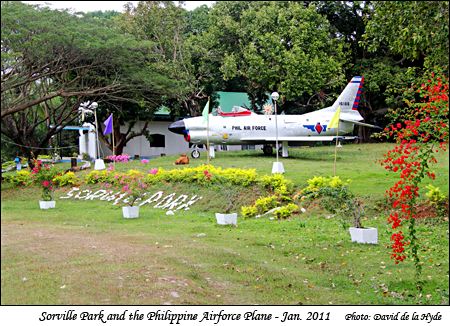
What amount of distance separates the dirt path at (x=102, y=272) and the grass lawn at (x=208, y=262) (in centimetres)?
1

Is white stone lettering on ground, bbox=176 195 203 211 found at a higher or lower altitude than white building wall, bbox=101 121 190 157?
lower

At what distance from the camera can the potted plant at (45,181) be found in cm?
1633

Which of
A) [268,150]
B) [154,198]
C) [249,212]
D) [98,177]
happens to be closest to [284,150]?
[268,150]

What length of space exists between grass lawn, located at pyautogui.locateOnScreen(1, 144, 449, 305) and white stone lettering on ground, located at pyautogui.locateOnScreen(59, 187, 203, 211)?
6.73ft

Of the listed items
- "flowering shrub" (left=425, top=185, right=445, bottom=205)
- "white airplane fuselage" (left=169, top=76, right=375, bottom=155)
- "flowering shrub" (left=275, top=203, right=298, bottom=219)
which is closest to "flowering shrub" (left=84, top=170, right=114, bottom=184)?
"white airplane fuselage" (left=169, top=76, right=375, bottom=155)

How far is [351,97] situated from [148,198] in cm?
1189

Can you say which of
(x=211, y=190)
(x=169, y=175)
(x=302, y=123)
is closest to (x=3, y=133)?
(x=169, y=175)

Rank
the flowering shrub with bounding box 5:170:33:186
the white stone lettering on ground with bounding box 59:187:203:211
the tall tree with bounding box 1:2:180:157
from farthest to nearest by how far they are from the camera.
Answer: the flowering shrub with bounding box 5:170:33:186
the tall tree with bounding box 1:2:180:157
the white stone lettering on ground with bounding box 59:187:203:211

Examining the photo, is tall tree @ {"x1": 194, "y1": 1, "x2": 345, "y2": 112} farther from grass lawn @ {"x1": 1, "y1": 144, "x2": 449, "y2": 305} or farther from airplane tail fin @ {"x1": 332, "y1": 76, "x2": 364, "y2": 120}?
grass lawn @ {"x1": 1, "y1": 144, "x2": 449, "y2": 305}

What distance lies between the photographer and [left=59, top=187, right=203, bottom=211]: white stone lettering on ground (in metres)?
17.0

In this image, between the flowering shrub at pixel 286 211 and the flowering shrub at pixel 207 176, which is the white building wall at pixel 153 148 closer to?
the flowering shrub at pixel 207 176

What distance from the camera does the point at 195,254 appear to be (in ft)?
29.9

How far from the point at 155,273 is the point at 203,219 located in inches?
277

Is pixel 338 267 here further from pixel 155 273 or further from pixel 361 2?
pixel 361 2
